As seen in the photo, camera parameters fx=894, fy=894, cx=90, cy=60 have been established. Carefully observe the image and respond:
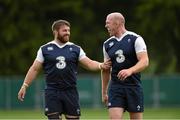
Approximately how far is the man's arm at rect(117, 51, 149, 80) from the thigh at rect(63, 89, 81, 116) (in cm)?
96

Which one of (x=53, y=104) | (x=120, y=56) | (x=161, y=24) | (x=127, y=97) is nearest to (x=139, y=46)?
(x=120, y=56)

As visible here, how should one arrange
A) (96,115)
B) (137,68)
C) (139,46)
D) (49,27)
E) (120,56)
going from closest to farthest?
(137,68)
(139,46)
(120,56)
(96,115)
(49,27)

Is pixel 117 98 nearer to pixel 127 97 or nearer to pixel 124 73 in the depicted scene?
pixel 127 97

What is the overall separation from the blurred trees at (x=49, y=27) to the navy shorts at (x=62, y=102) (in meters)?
25.4

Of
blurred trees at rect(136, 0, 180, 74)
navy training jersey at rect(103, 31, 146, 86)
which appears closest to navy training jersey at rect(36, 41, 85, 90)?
navy training jersey at rect(103, 31, 146, 86)

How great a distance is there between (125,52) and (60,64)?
3.48ft

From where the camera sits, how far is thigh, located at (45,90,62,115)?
47.2ft

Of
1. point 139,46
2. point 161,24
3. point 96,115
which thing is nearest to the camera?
point 139,46

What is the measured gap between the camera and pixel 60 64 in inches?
564

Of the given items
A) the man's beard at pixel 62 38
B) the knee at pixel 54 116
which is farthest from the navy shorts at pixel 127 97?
the man's beard at pixel 62 38

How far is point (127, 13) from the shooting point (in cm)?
4109

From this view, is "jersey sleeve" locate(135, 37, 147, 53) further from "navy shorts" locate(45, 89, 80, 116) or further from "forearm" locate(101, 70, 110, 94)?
"navy shorts" locate(45, 89, 80, 116)

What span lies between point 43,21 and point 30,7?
50.0 inches

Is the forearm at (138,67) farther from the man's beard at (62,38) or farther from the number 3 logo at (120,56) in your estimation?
the man's beard at (62,38)
